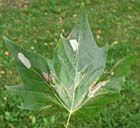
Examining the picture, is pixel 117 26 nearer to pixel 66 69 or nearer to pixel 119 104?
pixel 119 104

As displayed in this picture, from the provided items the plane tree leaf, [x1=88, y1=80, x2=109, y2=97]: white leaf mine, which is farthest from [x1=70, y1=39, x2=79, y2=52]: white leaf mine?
[x1=88, y1=80, x2=109, y2=97]: white leaf mine

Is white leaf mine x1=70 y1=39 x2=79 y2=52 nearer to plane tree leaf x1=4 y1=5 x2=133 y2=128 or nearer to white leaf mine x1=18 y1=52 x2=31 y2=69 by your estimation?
plane tree leaf x1=4 y1=5 x2=133 y2=128

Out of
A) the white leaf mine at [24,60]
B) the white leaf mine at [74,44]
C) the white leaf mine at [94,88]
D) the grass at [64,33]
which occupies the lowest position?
the grass at [64,33]

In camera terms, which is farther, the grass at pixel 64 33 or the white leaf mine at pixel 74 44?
the grass at pixel 64 33

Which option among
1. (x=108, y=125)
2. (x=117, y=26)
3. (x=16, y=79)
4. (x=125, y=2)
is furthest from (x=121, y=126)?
(x=125, y=2)

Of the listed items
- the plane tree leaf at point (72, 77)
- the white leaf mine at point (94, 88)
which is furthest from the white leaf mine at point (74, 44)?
the white leaf mine at point (94, 88)

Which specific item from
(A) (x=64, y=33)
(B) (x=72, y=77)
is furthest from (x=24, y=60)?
(A) (x=64, y=33)

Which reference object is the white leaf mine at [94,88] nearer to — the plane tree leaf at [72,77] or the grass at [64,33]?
the plane tree leaf at [72,77]

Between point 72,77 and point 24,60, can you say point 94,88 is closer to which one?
point 72,77
